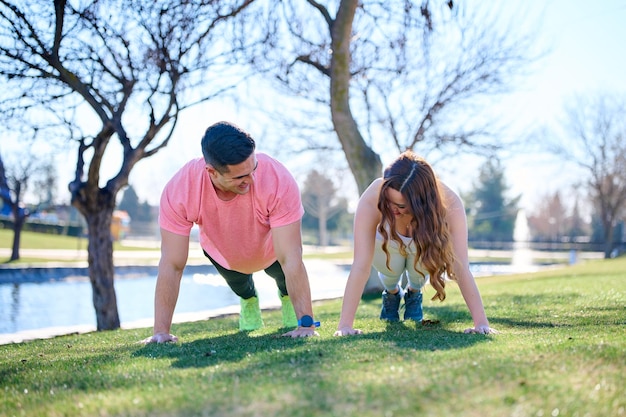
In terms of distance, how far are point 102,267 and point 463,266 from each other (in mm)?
5447

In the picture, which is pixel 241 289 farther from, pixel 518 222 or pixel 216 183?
pixel 518 222

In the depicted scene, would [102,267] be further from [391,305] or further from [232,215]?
[391,305]

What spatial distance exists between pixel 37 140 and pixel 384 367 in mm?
7554

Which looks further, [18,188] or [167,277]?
[18,188]

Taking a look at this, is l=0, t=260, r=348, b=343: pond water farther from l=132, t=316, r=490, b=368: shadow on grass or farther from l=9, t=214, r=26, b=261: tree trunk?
l=9, t=214, r=26, b=261: tree trunk

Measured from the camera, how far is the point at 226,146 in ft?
11.7

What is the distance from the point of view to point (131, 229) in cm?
6050

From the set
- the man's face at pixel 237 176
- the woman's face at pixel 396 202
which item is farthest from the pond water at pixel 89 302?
the woman's face at pixel 396 202

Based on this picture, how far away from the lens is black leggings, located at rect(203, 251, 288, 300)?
504 centimetres

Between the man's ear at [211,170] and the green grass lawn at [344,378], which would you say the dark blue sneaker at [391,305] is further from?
the man's ear at [211,170]

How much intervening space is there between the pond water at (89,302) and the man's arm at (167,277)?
128 inches

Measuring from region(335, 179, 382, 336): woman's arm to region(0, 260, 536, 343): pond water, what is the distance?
433 cm

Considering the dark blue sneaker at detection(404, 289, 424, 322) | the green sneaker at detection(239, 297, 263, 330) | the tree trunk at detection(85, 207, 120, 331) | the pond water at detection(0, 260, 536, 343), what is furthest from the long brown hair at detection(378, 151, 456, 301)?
the tree trunk at detection(85, 207, 120, 331)

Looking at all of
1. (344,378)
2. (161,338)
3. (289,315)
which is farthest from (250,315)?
(344,378)
